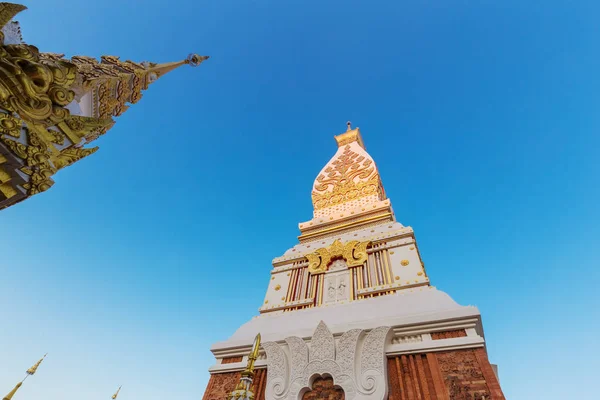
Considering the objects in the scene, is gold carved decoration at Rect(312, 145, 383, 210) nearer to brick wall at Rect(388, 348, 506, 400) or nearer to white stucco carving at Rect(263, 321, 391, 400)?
white stucco carving at Rect(263, 321, 391, 400)

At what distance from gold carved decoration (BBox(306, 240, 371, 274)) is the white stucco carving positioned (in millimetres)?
2438

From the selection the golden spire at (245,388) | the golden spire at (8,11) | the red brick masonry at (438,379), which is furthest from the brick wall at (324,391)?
the golden spire at (8,11)

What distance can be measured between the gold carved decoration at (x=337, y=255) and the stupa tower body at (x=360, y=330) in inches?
1.1

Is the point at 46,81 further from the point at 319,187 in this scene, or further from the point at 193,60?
the point at 319,187

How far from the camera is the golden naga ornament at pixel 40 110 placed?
4.47 meters

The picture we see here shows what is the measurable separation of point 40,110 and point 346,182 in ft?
28.9

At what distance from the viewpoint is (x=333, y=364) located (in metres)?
5.17

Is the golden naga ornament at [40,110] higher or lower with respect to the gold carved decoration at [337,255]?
lower

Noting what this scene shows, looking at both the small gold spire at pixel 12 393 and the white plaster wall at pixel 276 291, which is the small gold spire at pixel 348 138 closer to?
the white plaster wall at pixel 276 291

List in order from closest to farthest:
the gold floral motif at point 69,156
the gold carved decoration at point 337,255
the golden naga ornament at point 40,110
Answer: the golden naga ornament at point 40,110
the gold floral motif at point 69,156
the gold carved decoration at point 337,255

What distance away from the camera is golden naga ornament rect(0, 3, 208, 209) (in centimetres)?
447

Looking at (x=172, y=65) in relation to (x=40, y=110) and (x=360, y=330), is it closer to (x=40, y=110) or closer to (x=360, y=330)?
(x=40, y=110)

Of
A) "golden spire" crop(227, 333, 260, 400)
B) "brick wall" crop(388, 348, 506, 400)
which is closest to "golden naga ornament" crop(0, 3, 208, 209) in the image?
"golden spire" crop(227, 333, 260, 400)

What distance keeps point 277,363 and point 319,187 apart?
7.16 metres
